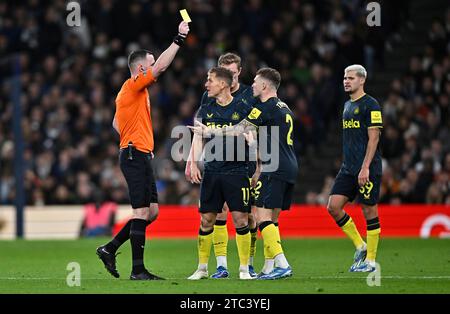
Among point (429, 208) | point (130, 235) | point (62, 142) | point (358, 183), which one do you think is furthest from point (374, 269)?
point (62, 142)

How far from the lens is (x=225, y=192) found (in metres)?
11.5

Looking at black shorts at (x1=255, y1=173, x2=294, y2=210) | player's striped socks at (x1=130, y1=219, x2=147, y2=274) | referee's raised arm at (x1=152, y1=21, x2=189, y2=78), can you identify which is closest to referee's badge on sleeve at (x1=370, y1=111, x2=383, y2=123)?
black shorts at (x1=255, y1=173, x2=294, y2=210)

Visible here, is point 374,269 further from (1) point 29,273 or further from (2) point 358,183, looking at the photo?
(1) point 29,273

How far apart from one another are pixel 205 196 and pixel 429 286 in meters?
2.60

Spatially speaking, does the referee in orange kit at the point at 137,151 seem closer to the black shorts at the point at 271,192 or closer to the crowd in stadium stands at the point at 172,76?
the black shorts at the point at 271,192

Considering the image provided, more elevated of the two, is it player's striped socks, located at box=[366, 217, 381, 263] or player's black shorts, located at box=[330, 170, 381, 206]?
player's black shorts, located at box=[330, 170, 381, 206]

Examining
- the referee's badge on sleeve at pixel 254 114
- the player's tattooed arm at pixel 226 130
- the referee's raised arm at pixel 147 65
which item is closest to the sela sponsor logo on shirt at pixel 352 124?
the referee's badge on sleeve at pixel 254 114

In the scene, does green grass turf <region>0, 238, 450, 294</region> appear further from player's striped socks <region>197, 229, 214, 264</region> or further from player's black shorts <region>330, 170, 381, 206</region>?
player's black shorts <region>330, 170, 381, 206</region>

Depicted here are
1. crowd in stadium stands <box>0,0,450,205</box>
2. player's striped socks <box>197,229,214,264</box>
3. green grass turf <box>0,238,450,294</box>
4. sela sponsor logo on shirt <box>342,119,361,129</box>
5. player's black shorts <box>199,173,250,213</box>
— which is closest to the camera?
green grass turf <box>0,238,450,294</box>

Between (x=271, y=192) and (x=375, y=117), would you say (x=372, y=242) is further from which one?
(x=271, y=192)

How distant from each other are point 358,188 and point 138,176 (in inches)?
125

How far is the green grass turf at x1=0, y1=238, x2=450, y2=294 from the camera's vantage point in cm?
1050

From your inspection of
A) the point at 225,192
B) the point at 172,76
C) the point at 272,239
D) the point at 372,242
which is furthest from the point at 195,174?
the point at 172,76

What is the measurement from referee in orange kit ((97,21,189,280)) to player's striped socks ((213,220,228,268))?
802 millimetres
